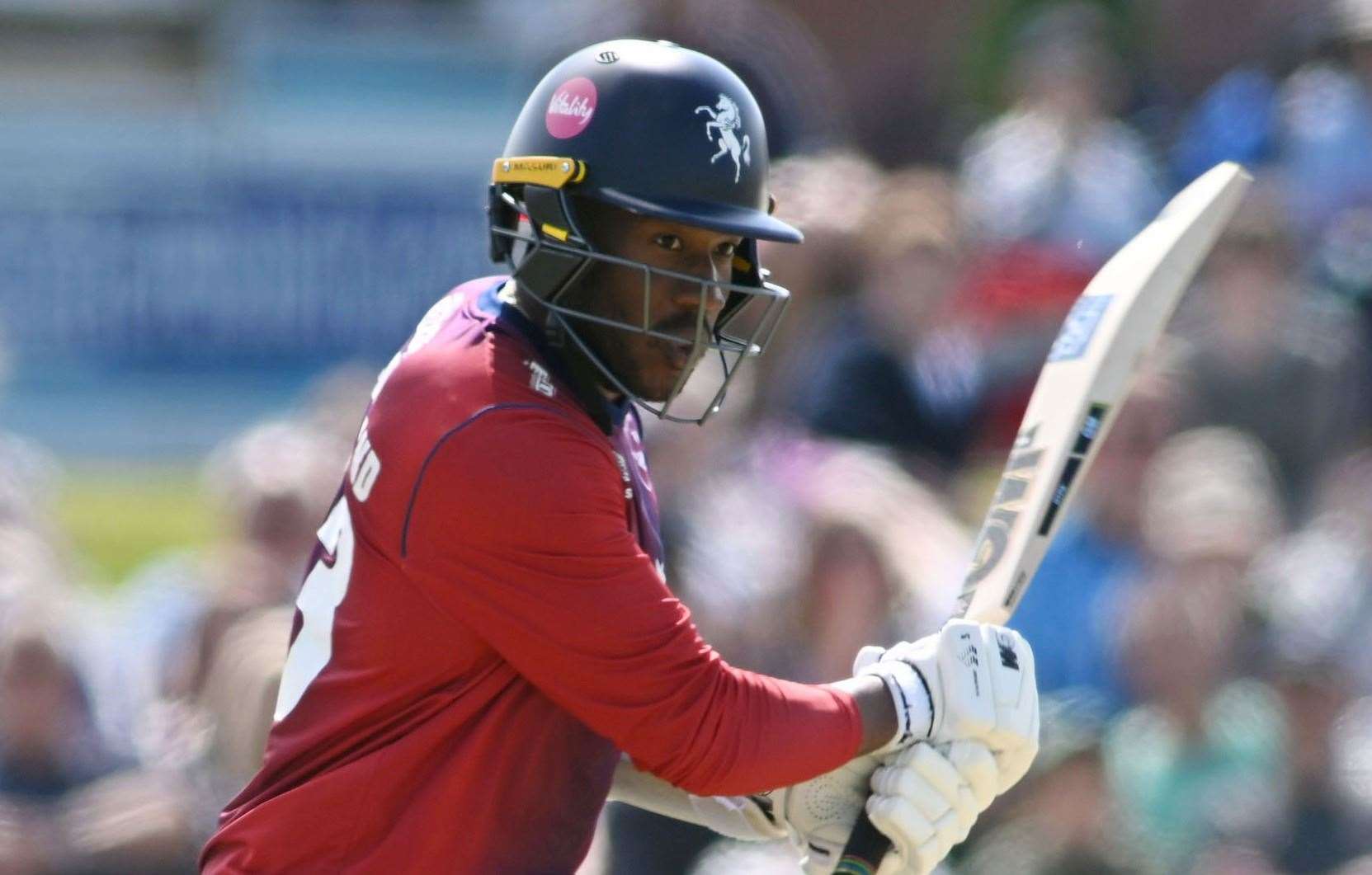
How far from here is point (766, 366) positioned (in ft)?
17.8

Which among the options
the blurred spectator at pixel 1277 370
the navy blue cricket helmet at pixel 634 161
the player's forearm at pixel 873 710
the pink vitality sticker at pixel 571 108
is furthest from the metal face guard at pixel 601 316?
the blurred spectator at pixel 1277 370

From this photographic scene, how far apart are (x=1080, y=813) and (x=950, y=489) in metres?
1.01

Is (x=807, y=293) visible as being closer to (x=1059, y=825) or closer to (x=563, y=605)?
(x=1059, y=825)

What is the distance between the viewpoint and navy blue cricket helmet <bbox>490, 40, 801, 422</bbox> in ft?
9.18

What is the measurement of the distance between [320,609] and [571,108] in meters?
0.81

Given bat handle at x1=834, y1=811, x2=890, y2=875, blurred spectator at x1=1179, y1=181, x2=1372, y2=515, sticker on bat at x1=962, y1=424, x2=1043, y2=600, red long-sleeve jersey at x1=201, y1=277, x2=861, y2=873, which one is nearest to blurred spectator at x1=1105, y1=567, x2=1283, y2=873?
blurred spectator at x1=1179, y1=181, x2=1372, y2=515

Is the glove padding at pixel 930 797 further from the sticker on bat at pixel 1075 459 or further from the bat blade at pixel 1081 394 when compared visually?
the sticker on bat at pixel 1075 459

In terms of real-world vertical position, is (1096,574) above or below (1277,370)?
below

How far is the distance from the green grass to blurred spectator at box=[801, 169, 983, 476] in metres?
2.90

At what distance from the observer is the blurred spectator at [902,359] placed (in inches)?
204

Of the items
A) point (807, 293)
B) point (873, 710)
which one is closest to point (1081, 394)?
point (873, 710)

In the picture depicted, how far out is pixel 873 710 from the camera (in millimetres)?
2816

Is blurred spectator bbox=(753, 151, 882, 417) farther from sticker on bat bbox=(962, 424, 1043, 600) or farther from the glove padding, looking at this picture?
the glove padding

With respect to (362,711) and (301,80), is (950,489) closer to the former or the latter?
(362,711)
